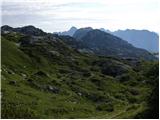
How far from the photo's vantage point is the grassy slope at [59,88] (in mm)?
66125

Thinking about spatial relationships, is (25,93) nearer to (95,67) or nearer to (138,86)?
(138,86)

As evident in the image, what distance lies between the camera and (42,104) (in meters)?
71.1

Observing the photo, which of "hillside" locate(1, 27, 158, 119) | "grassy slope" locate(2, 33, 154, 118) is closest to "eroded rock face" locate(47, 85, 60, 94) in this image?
"hillside" locate(1, 27, 158, 119)

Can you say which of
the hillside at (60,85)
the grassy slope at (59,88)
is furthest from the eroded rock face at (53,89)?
the grassy slope at (59,88)

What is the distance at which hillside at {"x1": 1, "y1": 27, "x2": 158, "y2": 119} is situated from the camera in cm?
6706

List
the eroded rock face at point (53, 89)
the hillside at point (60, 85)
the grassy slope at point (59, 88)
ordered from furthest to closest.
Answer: the eroded rock face at point (53, 89)
the hillside at point (60, 85)
the grassy slope at point (59, 88)

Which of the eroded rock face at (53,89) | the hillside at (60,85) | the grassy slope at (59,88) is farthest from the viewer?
the eroded rock face at (53,89)

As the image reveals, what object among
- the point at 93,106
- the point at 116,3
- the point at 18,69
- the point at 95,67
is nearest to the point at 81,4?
the point at 116,3

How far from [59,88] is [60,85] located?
3.78 metres

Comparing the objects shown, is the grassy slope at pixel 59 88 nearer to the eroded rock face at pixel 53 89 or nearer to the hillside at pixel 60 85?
the hillside at pixel 60 85

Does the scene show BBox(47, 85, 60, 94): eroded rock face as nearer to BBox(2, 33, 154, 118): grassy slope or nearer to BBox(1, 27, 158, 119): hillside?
BBox(1, 27, 158, 119): hillside

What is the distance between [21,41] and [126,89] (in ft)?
174

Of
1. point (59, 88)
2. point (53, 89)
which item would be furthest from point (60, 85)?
point (53, 89)

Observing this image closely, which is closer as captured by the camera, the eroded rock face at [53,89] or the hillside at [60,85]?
the hillside at [60,85]
